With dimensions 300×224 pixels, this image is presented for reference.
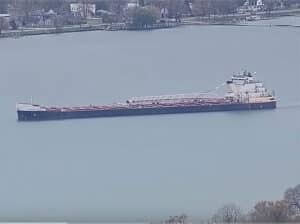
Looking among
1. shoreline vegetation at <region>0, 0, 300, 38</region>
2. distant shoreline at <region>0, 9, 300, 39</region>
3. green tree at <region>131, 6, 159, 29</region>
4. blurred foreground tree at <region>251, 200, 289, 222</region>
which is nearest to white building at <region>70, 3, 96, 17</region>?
shoreline vegetation at <region>0, 0, 300, 38</region>

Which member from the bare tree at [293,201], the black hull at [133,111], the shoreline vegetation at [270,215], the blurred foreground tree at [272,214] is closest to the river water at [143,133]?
the black hull at [133,111]

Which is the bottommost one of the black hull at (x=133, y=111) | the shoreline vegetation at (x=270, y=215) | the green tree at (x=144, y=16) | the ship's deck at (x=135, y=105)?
the black hull at (x=133, y=111)

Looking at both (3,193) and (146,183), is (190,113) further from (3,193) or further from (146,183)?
(3,193)

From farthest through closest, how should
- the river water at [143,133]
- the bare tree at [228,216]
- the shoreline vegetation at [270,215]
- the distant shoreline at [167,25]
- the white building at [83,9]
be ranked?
the white building at [83,9] < the distant shoreline at [167,25] < the river water at [143,133] < the bare tree at [228,216] < the shoreline vegetation at [270,215]

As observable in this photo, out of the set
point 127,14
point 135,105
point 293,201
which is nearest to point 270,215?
point 293,201

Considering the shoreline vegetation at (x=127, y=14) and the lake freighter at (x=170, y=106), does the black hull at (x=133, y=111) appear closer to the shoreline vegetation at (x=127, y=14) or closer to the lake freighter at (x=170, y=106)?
the lake freighter at (x=170, y=106)

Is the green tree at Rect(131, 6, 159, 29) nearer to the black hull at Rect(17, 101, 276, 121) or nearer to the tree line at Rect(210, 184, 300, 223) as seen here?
the black hull at Rect(17, 101, 276, 121)

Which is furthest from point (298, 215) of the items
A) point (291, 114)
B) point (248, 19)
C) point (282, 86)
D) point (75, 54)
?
point (248, 19)
